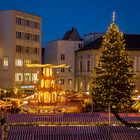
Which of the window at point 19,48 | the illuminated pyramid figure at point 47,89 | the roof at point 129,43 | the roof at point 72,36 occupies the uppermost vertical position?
the roof at point 72,36

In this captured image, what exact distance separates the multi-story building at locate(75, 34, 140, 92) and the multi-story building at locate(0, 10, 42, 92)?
1058cm

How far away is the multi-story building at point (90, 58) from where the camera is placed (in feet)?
278

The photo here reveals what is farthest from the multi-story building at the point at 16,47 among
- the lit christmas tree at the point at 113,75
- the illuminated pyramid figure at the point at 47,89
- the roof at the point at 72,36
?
the lit christmas tree at the point at 113,75

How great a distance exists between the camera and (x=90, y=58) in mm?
86062

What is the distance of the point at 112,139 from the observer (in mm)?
19422

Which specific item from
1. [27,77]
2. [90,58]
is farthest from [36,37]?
[90,58]

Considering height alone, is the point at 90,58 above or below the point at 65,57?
below

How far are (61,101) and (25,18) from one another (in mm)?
28509

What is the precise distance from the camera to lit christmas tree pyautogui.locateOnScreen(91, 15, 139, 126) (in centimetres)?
4150

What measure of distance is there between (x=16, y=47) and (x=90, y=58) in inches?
589

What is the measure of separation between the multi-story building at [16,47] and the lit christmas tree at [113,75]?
38359 millimetres

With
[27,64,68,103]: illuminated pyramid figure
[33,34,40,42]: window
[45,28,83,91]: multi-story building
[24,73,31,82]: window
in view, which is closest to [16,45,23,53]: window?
[33,34,40,42]: window

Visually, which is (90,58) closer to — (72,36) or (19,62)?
(19,62)

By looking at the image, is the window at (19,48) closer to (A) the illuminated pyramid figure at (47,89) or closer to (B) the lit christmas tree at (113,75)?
(A) the illuminated pyramid figure at (47,89)
